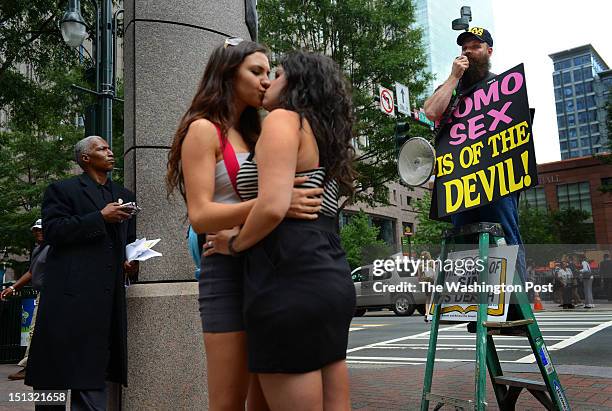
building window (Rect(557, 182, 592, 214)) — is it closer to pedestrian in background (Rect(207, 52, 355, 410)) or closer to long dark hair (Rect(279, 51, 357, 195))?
long dark hair (Rect(279, 51, 357, 195))

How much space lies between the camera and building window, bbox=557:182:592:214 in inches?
2955

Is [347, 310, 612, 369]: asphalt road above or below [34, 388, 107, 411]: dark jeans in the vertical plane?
below

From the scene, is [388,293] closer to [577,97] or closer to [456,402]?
[456,402]

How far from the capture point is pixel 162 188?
430 centimetres

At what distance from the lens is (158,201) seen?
4277mm

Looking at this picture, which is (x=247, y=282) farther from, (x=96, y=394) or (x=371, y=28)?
(x=371, y=28)

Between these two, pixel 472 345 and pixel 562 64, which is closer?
pixel 472 345

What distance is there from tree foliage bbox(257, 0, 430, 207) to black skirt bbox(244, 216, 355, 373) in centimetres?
1713

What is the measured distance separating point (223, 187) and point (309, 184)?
0.38 metres

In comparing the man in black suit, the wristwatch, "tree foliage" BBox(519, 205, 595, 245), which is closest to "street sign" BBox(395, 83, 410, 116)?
the man in black suit

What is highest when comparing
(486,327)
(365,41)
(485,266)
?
(365,41)

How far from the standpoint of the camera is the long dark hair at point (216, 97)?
221cm

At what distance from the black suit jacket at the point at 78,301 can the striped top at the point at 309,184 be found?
5.70 feet

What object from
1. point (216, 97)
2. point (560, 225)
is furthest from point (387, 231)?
point (216, 97)
